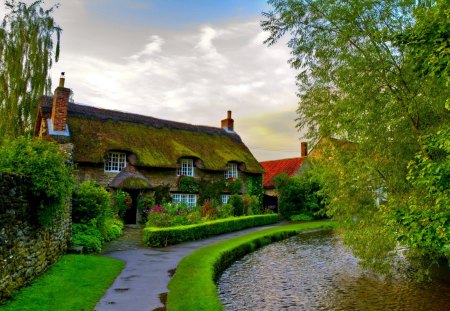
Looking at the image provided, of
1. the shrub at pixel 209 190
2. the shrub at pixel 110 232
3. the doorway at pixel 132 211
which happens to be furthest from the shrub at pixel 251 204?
the shrub at pixel 110 232

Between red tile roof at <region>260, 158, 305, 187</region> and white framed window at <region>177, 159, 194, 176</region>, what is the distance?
40.5 ft

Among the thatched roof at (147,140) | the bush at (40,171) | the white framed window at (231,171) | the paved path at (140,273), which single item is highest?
the thatched roof at (147,140)

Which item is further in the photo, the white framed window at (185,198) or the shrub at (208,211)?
the white framed window at (185,198)

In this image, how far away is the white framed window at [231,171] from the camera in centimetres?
3081

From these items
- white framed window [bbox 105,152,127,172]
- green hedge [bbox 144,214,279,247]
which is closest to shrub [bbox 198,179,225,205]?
green hedge [bbox 144,214,279,247]

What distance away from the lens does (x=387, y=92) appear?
946cm

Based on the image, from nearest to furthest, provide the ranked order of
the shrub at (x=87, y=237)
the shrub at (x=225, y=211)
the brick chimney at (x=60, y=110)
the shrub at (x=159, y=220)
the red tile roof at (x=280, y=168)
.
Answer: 1. the shrub at (x=87, y=237)
2. the shrub at (x=159, y=220)
3. the brick chimney at (x=60, y=110)
4. the shrub at (x=225, y=211)
5. the red tile roof at (x=280, y=168)

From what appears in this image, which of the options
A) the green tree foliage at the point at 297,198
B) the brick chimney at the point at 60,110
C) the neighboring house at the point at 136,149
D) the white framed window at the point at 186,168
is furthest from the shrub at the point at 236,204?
the brick chimney at the point at 60,110

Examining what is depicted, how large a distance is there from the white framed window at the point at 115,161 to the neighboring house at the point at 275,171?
16.0 metres

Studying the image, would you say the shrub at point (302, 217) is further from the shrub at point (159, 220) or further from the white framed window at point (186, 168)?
the shrub at point (159, 220)

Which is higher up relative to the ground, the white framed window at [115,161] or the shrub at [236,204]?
the white framed window at [115,161]

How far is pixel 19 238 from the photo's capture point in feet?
26.6

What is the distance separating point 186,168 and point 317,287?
18692mm

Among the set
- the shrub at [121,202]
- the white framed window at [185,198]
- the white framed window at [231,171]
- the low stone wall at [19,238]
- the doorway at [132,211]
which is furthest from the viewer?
the white framed window at [231,171]
